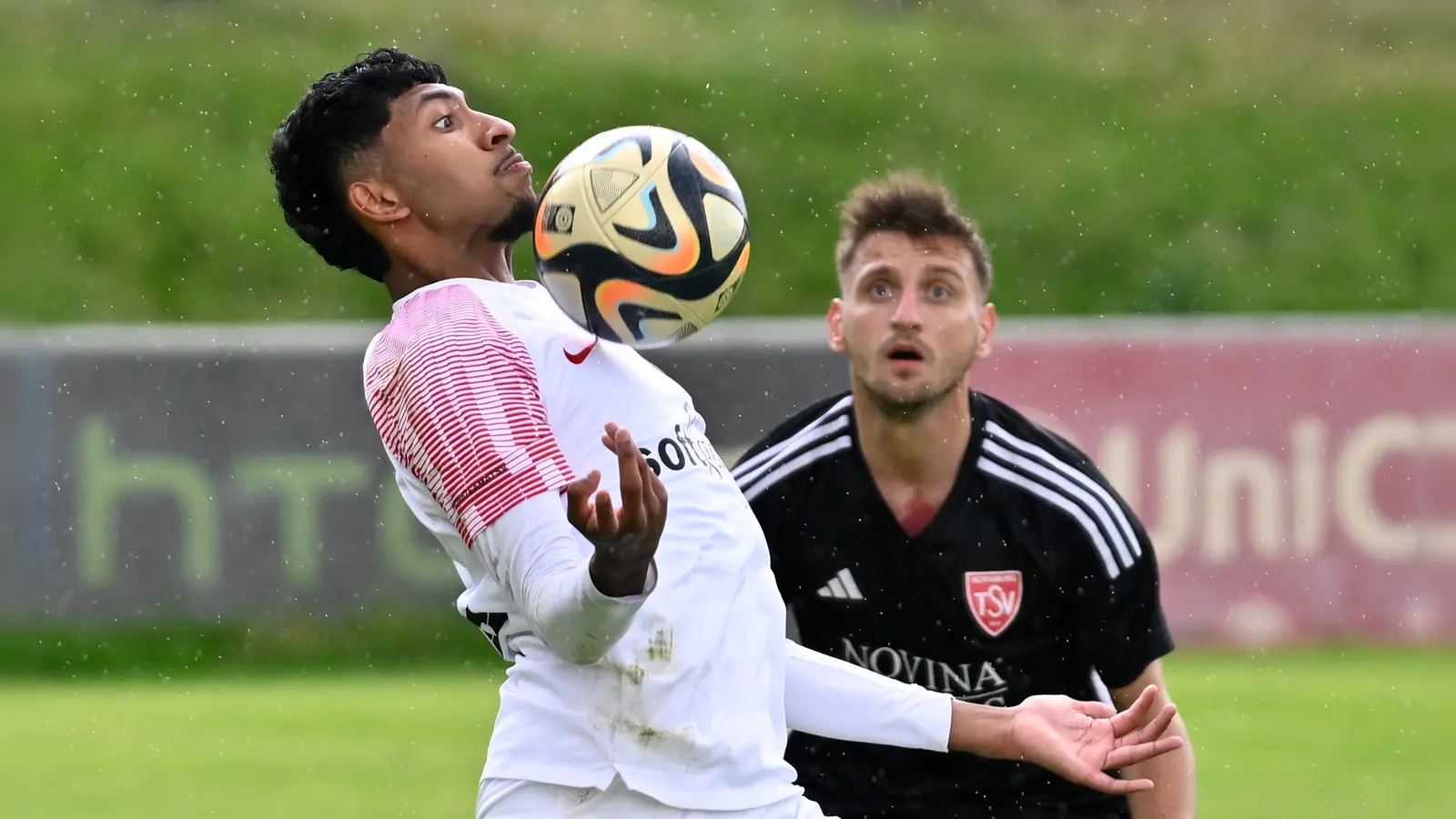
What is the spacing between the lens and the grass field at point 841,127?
1848 cm

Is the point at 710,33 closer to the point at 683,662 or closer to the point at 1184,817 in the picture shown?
the point at 1184,817

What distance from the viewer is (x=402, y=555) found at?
41.0ft

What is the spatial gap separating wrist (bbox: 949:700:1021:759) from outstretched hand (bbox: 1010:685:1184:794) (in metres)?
0.02

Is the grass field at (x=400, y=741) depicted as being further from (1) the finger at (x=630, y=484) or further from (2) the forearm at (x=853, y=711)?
(1) the finger at (x=630, y=484)

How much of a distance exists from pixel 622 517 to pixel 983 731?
1344mm

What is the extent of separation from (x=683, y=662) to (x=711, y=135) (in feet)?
55.7

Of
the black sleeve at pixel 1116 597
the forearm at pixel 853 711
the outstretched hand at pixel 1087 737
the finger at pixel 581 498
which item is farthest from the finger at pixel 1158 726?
the finger at pixel 581 498

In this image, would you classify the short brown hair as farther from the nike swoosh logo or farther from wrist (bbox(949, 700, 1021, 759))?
the nike swoosh logo

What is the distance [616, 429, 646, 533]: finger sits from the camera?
3.10 metres

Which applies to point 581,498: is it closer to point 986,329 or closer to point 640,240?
point 640,240

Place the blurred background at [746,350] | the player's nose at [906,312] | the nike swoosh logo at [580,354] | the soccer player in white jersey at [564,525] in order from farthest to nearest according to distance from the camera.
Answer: the blurred background at [746,350] < the player's nose at [906,312] < the nike swoosh logo at [580,354] < the soccer player in white jersey at [564,525]

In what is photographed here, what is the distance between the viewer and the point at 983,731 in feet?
13.7

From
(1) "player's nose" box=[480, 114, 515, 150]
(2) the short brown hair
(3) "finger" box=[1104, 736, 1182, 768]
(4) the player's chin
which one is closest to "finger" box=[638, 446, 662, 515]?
(4) the player's chin

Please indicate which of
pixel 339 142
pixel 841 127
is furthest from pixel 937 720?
pixel 841 127
